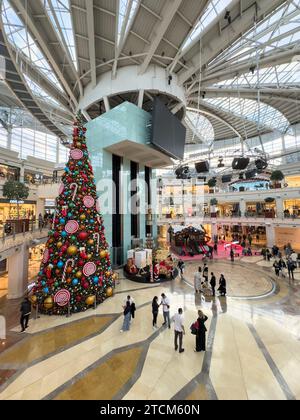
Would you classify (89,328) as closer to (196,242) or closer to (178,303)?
(178,303)

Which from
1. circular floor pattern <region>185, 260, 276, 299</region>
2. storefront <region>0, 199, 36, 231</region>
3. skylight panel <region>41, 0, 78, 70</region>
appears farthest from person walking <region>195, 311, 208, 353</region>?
storefront <region>0, 199, 36, 231</region>

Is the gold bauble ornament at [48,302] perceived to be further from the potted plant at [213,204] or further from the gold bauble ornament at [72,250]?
the potted plant at [213,204]

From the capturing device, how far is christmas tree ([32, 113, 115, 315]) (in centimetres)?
751

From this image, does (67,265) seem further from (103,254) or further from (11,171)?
(11,171)

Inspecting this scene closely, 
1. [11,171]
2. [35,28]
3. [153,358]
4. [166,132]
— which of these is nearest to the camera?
[153,358]

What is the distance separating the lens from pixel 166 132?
539 inches

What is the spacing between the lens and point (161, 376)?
14.9 feet

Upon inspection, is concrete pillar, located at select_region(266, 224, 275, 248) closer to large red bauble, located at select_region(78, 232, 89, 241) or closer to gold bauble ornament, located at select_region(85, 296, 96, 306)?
gold bauble ornament, located at select_region(85, 296, 96, 306)

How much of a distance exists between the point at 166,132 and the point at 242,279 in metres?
11.3


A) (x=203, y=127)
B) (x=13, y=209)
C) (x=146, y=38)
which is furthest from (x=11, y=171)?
(x=203, y=127)

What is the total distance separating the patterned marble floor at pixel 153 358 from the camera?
13.6ft

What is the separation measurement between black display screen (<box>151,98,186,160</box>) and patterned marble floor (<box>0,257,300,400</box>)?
34.0 feet

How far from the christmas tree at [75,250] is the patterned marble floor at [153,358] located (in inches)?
26.2
